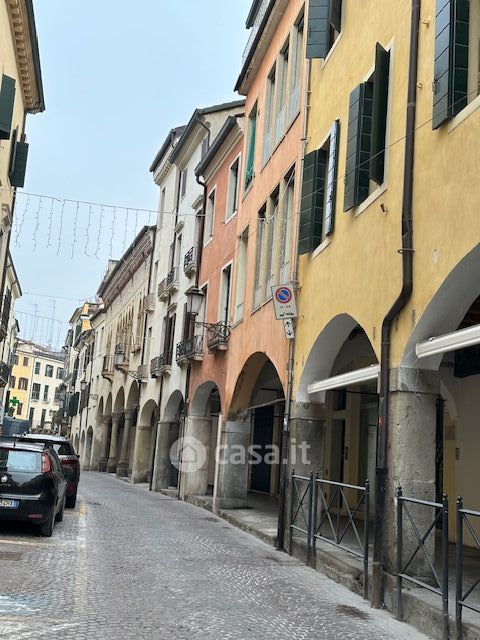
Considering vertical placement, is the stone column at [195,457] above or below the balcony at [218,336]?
below

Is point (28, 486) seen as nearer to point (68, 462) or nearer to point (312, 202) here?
point (68, 462)

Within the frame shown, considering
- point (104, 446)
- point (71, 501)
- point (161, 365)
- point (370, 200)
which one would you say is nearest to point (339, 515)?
point (370, 200)

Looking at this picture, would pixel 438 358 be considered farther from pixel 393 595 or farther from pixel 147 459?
pixel 147 459

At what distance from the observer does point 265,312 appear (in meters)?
15.8

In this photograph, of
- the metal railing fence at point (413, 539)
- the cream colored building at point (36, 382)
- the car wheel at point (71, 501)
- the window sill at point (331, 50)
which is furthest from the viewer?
the cream colored building at point (36, 382)

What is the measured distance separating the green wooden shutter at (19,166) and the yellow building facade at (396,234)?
35.4 feet

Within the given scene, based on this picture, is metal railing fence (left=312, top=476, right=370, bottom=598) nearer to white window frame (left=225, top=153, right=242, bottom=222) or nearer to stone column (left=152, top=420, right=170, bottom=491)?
white window frame (left=225, top=153, right=242, bottom=222)

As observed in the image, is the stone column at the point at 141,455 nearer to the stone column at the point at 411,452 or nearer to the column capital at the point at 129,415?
the column capital at the point at 129,415

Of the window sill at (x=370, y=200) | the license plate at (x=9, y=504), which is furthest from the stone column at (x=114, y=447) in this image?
the window sill at (x=370, y=200)

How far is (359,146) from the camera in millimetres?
10047

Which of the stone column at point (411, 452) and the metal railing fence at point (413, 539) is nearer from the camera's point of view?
the metal railing fence at point (413, 539)

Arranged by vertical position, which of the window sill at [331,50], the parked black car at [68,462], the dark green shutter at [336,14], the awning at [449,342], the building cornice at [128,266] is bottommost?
the parked black car at [68,462]

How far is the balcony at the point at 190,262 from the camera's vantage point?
984 inches

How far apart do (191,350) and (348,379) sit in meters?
12.8
